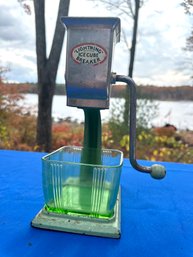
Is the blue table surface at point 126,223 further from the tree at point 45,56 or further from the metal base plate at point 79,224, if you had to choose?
the tree at point 45,56

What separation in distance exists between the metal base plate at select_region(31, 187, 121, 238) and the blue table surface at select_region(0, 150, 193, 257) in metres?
0.01

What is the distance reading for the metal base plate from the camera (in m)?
0.53

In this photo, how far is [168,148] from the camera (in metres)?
2.44

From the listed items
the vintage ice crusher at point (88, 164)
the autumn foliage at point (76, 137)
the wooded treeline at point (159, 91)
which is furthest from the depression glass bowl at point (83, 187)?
the autumn foliage at point (76, 137)

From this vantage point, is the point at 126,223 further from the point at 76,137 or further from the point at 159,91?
the point at 76,137

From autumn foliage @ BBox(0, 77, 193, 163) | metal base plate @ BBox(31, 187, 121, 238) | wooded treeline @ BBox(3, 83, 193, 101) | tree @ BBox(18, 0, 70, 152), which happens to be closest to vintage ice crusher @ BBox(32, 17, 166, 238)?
metal base plate @ BBox(31, 187, 121, 238)

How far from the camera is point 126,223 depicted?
1.89 feet

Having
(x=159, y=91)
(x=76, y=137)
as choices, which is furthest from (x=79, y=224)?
(x=76, y=137)

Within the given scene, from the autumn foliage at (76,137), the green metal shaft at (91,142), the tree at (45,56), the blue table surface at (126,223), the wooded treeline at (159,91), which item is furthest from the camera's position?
the autumn foliage at (76,137)

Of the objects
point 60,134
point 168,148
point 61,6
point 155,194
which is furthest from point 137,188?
point 60,134

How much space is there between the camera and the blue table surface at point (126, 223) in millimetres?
480

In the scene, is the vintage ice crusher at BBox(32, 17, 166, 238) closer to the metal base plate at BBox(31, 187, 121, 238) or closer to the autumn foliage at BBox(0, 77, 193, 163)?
the metal base plate at BBox(31, 187, 121, 238)

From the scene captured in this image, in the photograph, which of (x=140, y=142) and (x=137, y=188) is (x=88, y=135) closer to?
(x=137, y=188)

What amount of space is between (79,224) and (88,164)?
12 centimetres
